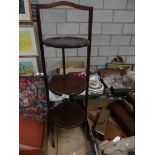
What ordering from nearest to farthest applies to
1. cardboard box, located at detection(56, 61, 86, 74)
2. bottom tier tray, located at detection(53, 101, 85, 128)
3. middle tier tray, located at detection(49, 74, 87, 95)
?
1. middle tier tray, located at detection(49, 74, 87, 95)
2. bottom tier tray, located at detection(53, 101, 85, 128)
3. cardboard box, located at detection(56, 61, 86, 74)

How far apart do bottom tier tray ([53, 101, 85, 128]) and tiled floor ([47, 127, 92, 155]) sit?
285 millimetres

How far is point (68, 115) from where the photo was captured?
1.49 m

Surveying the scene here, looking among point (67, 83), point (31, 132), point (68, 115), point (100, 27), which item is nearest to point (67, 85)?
point (67, 83)

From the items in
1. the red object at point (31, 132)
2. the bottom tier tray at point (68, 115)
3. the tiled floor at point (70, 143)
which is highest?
the bottom tier tray at point (68, 115)

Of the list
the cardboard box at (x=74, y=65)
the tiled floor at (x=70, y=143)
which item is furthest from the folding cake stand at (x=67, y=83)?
the cardboard box at (x=74, y=65)

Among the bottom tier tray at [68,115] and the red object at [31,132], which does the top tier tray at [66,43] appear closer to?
the bottom tier tray at [68,115]

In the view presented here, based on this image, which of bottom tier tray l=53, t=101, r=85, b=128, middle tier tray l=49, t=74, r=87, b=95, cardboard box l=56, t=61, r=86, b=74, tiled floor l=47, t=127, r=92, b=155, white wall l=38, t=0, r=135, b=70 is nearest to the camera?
middle tier tray l=49, t=74, r=87, b=95

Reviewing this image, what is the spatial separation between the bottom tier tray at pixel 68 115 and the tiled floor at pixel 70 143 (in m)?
0.28

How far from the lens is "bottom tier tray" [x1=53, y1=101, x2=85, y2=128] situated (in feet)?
4.59

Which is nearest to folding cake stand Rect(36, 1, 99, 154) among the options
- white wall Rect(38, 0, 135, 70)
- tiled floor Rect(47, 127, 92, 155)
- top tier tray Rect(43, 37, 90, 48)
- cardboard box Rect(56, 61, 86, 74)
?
top tier tray Rect(43, 37, 90, 48)

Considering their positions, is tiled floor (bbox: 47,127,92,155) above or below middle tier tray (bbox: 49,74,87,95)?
below

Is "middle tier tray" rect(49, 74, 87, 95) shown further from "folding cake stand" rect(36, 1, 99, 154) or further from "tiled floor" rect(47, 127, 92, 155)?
"tiled floor" rect(47, 127, 92, 155)

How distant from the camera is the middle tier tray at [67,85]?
1214mm

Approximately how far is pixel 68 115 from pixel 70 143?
293 mm
